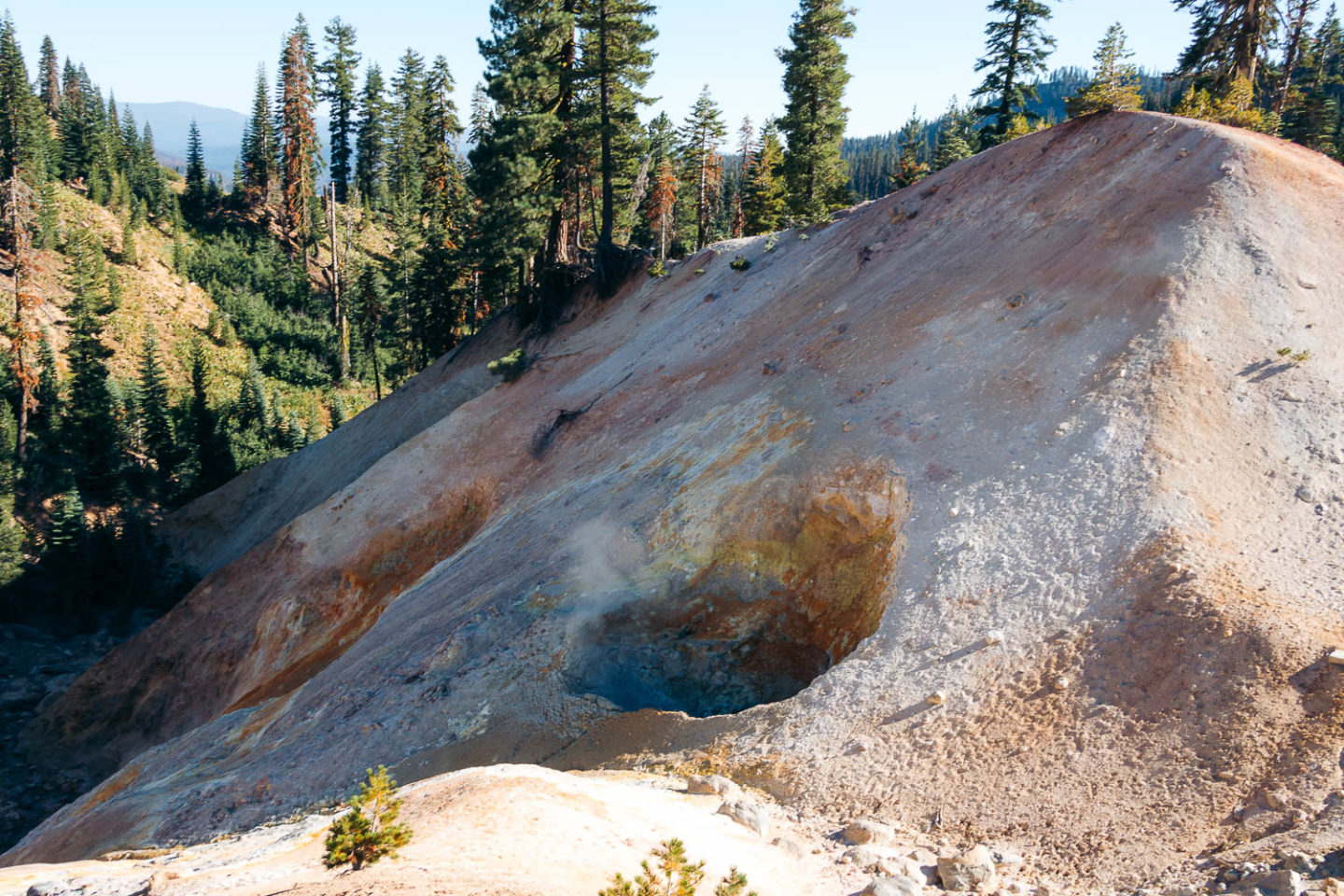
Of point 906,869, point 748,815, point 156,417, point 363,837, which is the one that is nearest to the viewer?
point 363,837

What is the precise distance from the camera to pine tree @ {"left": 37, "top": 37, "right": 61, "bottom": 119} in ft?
323

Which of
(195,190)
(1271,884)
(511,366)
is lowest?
(1271,884)

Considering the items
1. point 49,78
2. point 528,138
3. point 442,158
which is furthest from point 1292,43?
point 49,78

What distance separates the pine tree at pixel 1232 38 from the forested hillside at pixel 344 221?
88 millimetres

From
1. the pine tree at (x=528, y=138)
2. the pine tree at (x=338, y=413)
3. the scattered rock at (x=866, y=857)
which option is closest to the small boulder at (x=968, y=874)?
the scattered rock at (x=866, y=857)

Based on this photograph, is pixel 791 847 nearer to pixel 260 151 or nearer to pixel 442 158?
pixel 442 158

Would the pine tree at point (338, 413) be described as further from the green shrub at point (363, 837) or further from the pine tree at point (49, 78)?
the pine tree at point (49, 78)

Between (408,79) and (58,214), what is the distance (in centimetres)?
3530

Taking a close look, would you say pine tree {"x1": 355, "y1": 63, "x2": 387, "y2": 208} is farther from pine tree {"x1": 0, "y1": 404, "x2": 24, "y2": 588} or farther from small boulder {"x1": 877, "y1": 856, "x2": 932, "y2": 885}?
small boulder {"x1": 877, "y1": 856, "x2": 932, "y2": 885}

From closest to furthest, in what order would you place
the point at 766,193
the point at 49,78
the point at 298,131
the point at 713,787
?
1. the point at 713,787
2. the point at 766,193
3. the point at 298,131
4. the point at 49,78

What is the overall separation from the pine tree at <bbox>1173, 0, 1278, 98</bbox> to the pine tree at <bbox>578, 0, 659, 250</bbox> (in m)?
18.7

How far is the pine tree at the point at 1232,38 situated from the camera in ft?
79.8

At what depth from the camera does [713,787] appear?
34.5 ft

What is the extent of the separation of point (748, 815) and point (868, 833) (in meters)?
1.44
